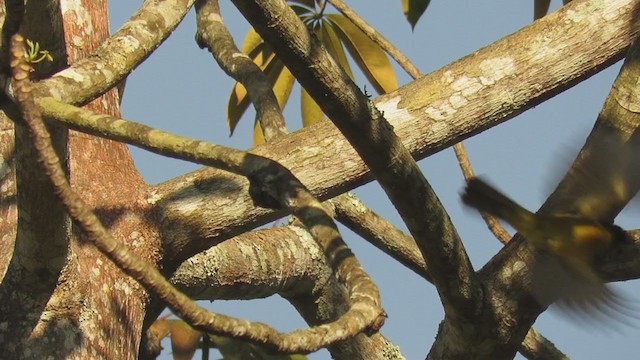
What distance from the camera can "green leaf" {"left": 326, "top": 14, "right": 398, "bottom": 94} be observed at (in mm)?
3955

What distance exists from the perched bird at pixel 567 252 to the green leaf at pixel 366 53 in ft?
2.37

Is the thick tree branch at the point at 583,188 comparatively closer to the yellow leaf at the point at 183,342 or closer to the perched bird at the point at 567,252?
the perched bird at the point at 567,252

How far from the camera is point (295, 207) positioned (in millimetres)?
1924

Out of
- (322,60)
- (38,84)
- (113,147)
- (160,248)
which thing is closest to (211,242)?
(160,248)

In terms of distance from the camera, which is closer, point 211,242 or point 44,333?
point 44,333

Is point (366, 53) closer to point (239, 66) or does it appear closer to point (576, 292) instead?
point (239, 66)

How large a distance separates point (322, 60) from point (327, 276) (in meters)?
1.75

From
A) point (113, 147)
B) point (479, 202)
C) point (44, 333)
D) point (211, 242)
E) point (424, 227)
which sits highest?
point (479, 202)

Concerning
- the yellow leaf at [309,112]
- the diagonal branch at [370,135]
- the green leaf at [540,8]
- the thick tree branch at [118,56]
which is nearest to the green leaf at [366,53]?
the yellow leaf at [309,112]

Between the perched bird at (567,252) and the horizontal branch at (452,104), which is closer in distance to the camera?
the perched bird at (567,252)

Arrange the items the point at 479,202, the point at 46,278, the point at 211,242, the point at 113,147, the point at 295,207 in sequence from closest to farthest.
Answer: the point at 295,207
the point at 46,278
the point at 211,242
the point at 113,147
the point at 479,202

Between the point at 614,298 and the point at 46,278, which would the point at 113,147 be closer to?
the point at 46,278

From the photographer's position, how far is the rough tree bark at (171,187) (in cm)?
235

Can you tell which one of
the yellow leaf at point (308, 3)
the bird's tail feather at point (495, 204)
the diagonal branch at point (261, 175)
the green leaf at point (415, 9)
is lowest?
the diagonal branch at point (261, 175)
